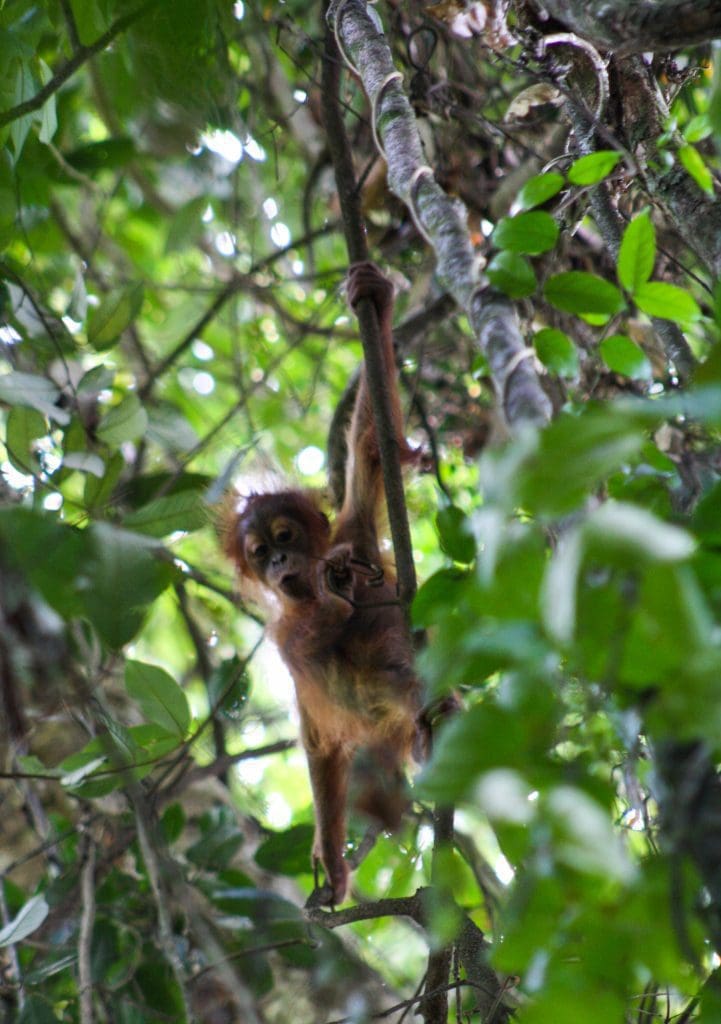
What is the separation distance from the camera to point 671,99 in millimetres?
1867

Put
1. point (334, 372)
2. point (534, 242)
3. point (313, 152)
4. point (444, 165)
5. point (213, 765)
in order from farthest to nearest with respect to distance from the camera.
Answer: point (334, 372), point (313, 152), point (444, 165), point (213, 765), point (534, 242)

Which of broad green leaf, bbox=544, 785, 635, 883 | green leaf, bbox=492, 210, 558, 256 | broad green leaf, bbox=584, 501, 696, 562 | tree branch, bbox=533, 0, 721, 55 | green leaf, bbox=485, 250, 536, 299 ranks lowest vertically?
broad green leaf, bbox=544, 785, 635, 883

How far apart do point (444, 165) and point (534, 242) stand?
211 centimetres

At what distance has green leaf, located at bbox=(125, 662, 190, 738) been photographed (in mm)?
1893

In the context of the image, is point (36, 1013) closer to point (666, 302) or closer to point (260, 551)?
point (260, 551)

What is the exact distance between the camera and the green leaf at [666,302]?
120 cm

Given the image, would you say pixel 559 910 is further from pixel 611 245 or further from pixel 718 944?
pixel 611 245

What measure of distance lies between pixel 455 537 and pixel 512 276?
34 centimetres

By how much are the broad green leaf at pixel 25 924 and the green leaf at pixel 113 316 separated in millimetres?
1307

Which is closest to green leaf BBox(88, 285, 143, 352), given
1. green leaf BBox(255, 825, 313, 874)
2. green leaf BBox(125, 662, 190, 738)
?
green leaf BBox(125, 662, 190, 738)

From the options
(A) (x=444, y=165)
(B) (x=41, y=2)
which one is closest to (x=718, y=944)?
(B) (x=41, y=2)

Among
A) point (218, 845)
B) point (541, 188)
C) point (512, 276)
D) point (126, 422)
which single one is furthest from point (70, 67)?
point (218, 845)

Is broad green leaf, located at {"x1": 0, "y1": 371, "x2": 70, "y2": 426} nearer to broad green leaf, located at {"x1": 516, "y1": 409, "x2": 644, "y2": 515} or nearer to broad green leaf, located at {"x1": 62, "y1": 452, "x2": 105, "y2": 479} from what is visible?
broad green leaf, located at {"x1": 62, "y1": 452, "x2": 105, "y2": 479}

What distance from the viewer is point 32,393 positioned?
215 cm
